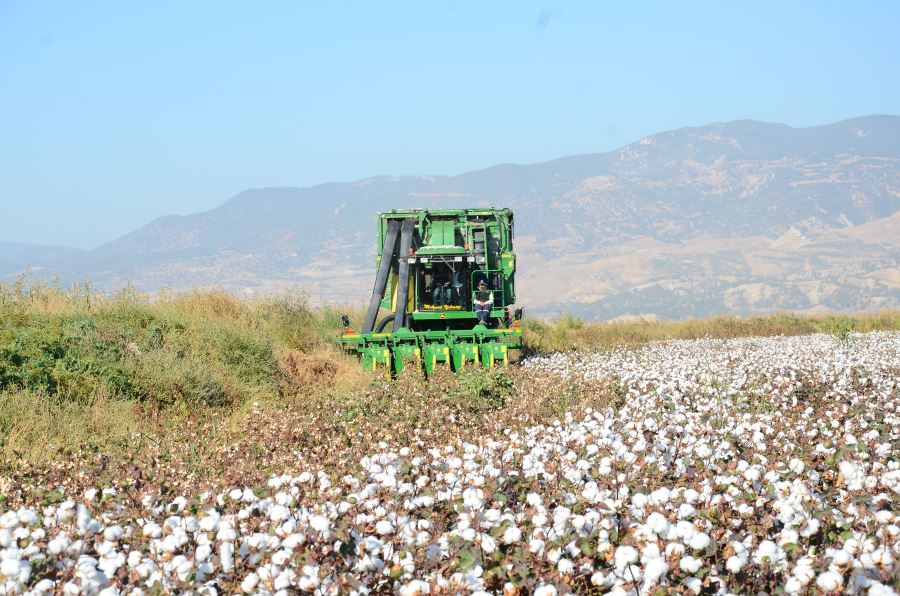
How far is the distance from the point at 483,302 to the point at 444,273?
1373mm

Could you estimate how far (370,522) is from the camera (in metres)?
5.24

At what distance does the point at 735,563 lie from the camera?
15.2ft

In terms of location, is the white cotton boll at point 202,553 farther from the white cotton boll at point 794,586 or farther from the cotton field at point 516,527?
the white cotton boll at point 794,586

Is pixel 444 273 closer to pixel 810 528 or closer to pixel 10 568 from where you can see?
pixel 810 528

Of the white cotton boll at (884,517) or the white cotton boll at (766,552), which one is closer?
the white cotton boll at (766,552)

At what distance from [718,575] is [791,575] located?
334mm

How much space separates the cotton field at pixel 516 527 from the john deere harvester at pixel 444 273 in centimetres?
1101

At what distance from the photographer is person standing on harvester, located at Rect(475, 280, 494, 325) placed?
18.8 meters

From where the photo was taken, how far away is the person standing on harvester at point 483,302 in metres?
18.8

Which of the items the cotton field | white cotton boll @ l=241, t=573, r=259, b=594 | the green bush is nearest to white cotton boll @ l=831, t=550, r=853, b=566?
the cotton field

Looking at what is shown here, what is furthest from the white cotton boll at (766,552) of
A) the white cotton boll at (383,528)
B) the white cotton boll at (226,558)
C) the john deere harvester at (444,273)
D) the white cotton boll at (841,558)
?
the john deere harvester at (444,273)

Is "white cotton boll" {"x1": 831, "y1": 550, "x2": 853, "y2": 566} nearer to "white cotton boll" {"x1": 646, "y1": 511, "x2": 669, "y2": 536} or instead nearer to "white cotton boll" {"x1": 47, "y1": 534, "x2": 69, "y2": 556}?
"white cotton boll" {"x1": 646, "y1": 511, "x2": 669, "y2": 536}

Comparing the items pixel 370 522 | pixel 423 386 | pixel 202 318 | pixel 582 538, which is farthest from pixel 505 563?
pixel 202 318

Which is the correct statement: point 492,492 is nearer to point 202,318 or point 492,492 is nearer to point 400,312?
point 400,312
